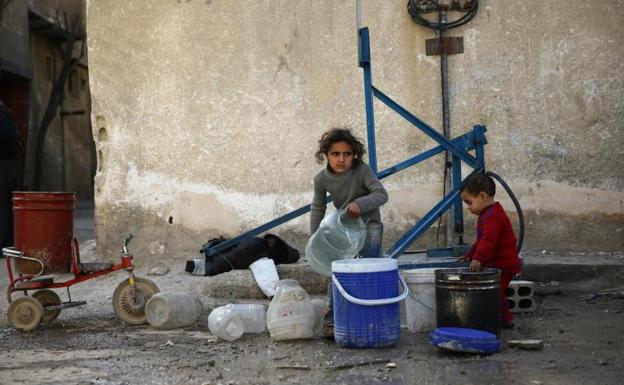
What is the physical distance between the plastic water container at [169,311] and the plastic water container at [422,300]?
4.86ft

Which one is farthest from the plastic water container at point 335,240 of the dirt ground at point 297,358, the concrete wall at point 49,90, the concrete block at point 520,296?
the concrete wall at point 49,90

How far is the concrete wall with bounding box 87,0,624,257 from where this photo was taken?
660 cm

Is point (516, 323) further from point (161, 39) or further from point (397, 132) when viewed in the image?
point (161, 39)

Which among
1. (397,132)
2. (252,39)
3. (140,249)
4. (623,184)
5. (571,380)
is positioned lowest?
(571,380)

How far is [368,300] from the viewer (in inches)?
165

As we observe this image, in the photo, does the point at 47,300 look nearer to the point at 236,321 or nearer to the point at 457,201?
the point at 236,321

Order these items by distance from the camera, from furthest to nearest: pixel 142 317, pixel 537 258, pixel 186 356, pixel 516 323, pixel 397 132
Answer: pixel 397 132 < pixel 537 258 < pixel 142 317 < pixel 516 323 < pixel 186 356

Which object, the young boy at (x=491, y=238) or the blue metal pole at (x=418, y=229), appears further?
the blue metal pole at (x=418, y=229)

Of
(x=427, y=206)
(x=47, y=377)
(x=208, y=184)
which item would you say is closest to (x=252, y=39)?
(x=208, y=184)

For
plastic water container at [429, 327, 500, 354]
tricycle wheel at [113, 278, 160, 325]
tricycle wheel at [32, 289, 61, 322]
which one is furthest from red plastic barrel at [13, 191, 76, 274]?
plastic water container at [429, 327, 500, 354]

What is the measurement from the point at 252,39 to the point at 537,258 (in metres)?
3.15

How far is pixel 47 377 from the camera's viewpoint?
3.85 m

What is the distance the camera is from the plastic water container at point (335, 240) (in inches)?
186

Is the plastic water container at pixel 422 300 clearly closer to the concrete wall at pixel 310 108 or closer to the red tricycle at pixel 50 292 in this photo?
the red tricycle at pixel 50 292
